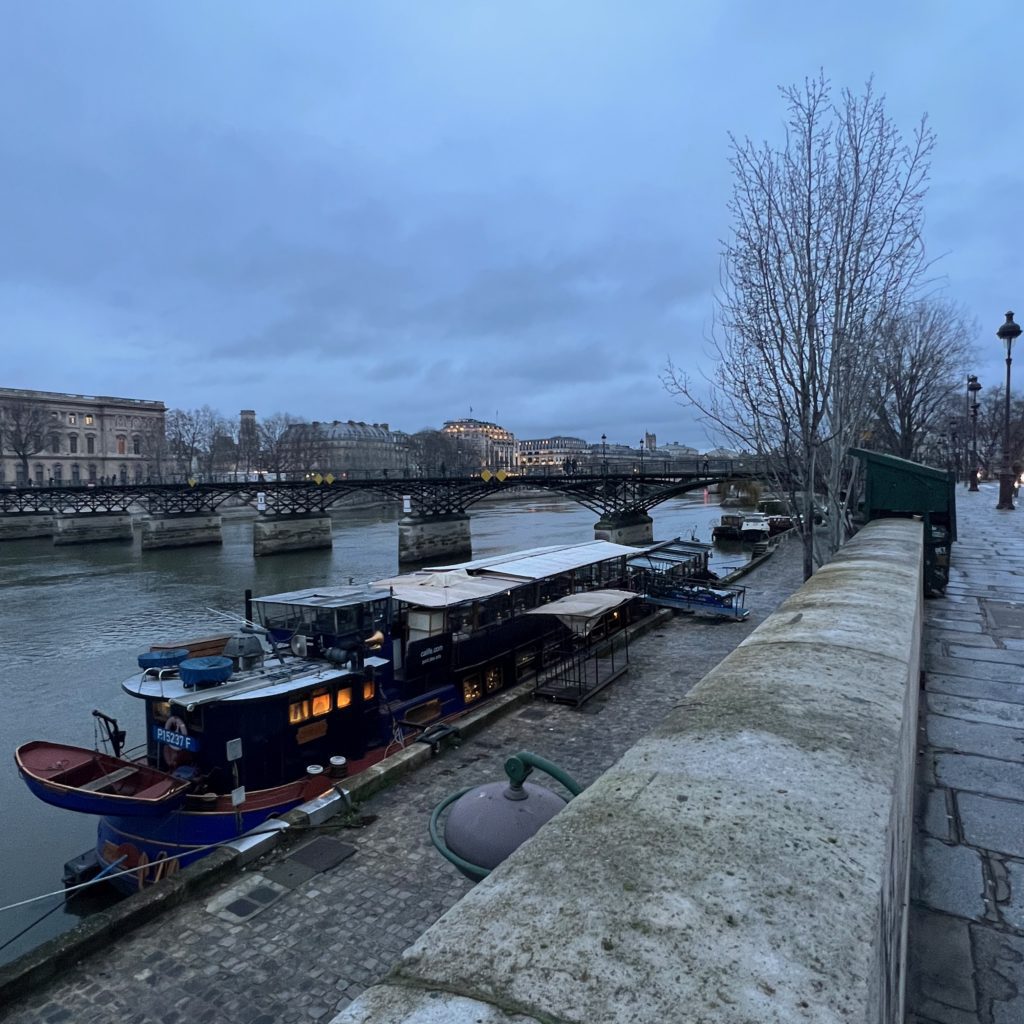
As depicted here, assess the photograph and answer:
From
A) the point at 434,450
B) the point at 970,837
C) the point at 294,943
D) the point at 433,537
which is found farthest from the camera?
the point at 434,450

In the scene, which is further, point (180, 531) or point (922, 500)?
point (180, 531)

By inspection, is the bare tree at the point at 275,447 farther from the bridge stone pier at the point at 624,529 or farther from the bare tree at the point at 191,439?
the bridge stone pier at the point at 624,529

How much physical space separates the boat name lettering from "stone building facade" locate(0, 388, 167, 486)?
98664 mm

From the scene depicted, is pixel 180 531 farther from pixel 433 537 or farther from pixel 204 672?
pixel 204 672

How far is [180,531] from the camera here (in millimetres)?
59531

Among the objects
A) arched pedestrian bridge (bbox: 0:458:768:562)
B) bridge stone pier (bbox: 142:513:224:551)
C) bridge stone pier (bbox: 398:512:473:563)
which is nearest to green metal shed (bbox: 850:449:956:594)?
arched pedestrian bridge (bbox: 0:458:768:562)

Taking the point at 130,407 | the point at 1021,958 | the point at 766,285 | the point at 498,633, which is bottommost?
the point at 498,633

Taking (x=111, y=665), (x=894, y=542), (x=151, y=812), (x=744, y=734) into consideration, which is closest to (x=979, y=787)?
(x=744, y=734)

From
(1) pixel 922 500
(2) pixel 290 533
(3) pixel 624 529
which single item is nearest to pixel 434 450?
(2) pixel 290 533

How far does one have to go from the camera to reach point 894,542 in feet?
24.2

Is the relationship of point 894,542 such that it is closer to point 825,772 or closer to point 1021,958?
point 1021,958

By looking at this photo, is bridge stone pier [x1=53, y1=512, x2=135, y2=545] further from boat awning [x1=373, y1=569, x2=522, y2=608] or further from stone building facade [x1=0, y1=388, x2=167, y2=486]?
boat awning [x1=373, y1=569, x2=522, y2=608]

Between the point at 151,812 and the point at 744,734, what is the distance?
10743mm

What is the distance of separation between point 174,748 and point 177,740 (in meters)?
0.29
